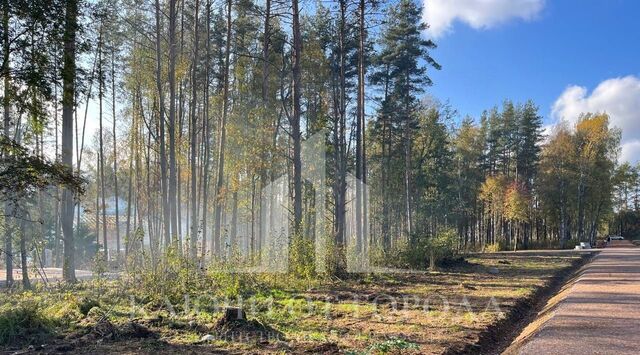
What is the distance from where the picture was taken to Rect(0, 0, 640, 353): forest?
265 inches

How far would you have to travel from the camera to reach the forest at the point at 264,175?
22.1 feet

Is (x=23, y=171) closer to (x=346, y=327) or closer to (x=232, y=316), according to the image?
(x=232, y=316)

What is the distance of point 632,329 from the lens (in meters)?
6.55

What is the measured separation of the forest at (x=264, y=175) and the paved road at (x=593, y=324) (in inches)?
42.6

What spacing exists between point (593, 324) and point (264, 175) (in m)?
15.4

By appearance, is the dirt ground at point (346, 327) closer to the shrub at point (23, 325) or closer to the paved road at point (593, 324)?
the shrub at point (23, 325)

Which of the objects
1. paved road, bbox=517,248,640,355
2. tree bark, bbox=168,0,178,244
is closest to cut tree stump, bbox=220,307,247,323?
paved road, bbox=517,248,640,355

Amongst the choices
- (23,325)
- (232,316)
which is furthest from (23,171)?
(232,316)

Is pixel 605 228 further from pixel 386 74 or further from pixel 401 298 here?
pixel 401 298

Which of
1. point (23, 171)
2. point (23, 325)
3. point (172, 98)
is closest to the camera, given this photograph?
point (23, 171)

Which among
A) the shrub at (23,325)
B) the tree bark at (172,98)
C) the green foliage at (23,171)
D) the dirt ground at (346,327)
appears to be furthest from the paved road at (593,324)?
the tree bark at (172,98)

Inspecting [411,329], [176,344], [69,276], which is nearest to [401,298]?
[411,329]

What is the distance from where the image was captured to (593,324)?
6973mm

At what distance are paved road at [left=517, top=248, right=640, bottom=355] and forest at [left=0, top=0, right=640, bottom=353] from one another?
1.08 m
